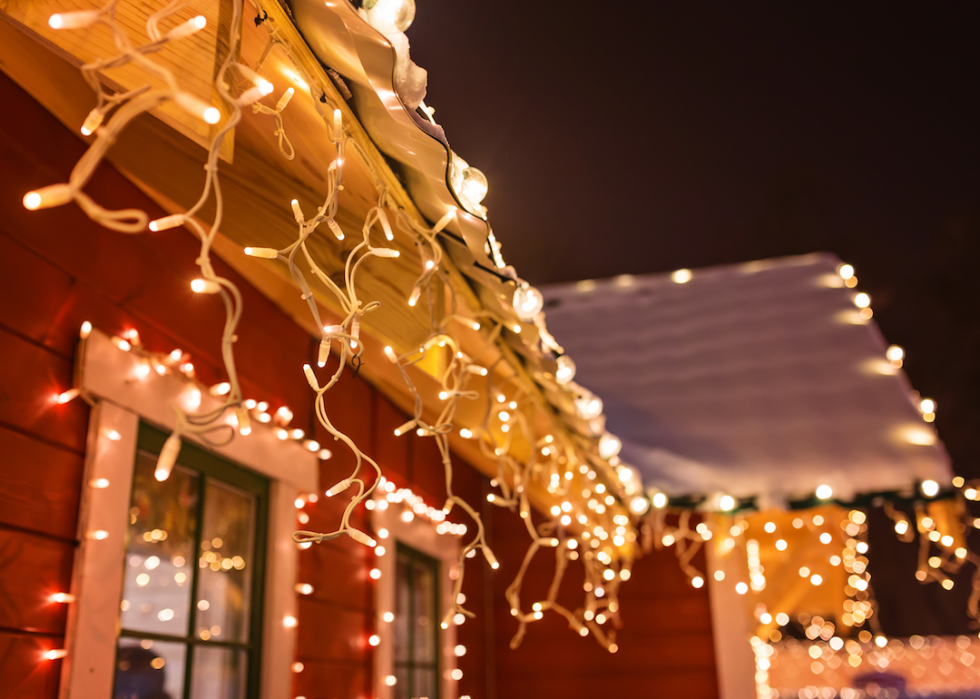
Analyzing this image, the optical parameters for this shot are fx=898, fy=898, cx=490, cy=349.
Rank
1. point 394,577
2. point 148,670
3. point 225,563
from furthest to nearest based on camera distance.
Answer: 1. point 394,577
2. point 225,563
3. point 148,670

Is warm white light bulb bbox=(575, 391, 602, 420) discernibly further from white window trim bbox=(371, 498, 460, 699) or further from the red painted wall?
the red painted wall

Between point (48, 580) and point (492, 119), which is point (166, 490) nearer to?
point (48, 580)

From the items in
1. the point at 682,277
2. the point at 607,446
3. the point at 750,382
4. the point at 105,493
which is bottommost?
the point at 105,493

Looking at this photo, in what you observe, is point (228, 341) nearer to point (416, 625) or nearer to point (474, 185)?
point (474, 185)

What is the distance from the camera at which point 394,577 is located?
11.8ft

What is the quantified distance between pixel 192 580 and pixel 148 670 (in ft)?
0.88

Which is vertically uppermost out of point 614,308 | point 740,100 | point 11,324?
point 740,100

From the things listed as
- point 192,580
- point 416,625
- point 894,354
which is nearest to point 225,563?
point 192,580

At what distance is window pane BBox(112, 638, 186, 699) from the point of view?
204 centimetres

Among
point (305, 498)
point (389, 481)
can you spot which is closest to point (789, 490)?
point (389, 481)

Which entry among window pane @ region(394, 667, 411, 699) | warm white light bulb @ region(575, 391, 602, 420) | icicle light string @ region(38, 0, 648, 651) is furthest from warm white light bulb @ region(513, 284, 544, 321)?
window pane @ region(394, 667, 411, 699)

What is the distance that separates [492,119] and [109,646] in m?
1.78

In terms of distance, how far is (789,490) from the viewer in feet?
13.3

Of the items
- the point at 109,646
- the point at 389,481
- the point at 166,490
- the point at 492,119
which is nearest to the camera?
the point at 109,646
